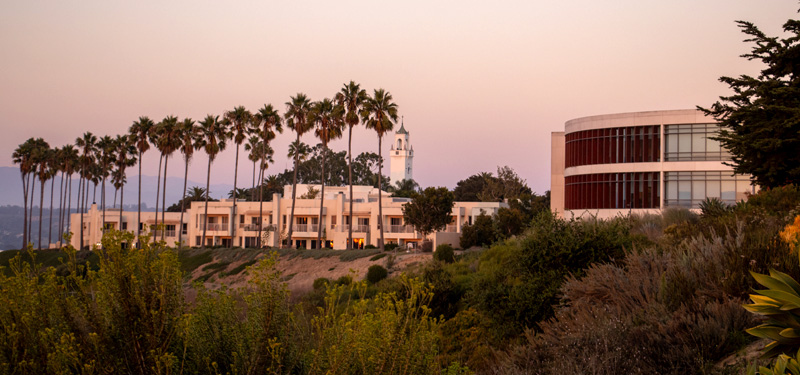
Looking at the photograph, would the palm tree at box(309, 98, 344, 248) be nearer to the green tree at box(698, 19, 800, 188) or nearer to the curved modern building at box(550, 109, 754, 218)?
the curved modern building at box(550, 109, 754, 218)

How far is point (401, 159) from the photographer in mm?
147125

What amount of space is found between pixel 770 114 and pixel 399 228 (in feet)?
160

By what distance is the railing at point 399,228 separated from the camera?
71688 millimetres

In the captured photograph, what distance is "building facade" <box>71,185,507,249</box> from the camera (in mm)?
73062

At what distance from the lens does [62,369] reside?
5773mm

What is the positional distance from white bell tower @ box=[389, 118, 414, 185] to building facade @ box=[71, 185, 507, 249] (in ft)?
183

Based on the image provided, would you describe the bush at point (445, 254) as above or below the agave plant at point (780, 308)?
below

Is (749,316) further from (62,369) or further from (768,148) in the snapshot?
(768,148)

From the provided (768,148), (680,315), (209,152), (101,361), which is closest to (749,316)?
(680,315)

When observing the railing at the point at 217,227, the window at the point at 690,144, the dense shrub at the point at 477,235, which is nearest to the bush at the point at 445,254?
the dense shrub at the point at 477,235

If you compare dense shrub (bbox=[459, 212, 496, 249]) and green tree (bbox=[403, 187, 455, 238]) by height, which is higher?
green tree (bbox=[403, 187, 455, 238])

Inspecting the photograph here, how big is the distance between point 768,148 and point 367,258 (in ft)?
116

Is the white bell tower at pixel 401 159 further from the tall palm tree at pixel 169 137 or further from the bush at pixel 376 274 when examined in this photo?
the bush at pixel 376 274

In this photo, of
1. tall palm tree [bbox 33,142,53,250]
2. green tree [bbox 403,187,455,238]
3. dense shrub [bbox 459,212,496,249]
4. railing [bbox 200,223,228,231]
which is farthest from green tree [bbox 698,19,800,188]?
tall palm tree [bbox 33,142,53,250]
